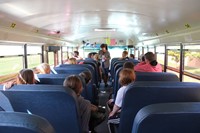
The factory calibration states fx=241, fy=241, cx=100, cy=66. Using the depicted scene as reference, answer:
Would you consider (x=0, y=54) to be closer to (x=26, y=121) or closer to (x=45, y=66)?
(x=45, y=66)

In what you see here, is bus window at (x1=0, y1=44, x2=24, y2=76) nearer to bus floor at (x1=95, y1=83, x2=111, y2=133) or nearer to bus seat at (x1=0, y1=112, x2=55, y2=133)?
bus floor at (x1=95, y1=83, x2=111, y2=133)

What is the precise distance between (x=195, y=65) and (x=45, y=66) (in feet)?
9.80

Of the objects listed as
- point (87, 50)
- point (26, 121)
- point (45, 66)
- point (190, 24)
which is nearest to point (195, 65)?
point (190, 24)

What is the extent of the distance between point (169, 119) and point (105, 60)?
822 cm

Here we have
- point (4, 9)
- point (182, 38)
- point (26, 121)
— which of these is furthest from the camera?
point (182, 38)

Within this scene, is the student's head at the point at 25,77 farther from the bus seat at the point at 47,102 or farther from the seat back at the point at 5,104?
the seat back at the point at 5,104

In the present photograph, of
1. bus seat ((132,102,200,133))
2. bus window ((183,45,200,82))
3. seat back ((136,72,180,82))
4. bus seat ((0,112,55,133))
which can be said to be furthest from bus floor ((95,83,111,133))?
bus seat ((0,112,55,133))

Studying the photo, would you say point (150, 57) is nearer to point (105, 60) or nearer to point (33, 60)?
point (33, 60)

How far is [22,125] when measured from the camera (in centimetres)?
95

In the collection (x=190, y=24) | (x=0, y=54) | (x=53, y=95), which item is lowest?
(x=53, y=95)

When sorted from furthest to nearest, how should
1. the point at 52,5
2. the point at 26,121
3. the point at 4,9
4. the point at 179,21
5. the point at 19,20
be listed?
the point at 179,21
the point at 19,20
the point at 52,5
the point at 4,9
the point at 26,121

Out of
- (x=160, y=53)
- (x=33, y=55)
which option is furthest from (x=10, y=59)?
(x=160, y=53)

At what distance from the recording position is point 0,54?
4.46m

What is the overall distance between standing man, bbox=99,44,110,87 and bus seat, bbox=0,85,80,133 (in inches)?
272
